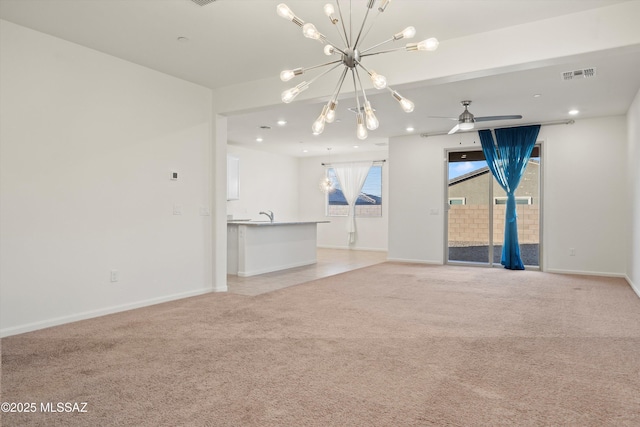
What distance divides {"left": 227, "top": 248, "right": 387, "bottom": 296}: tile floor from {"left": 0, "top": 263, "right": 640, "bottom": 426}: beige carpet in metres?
0.88

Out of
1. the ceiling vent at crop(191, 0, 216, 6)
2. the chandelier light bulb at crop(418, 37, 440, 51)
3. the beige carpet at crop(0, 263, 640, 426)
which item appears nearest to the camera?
the beige carpet at crop(0, 263, 640, 426)

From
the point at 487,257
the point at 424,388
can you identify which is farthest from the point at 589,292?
the point at 424,388

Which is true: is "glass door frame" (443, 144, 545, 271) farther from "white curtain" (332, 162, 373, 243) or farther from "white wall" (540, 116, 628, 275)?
"white curtain" (332, 162, 373, 243)

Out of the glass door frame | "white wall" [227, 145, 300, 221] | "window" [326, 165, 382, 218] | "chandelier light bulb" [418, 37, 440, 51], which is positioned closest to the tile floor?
"window" [326, 165, 382, 218]

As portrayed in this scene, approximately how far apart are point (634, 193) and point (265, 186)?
26.3 feet

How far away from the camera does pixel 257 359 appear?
294 centimetres

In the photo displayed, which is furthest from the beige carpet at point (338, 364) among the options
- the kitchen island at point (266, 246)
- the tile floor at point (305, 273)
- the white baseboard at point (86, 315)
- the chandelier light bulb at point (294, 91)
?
the kitchen island at point (266, 246)

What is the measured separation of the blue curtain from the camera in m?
7.61

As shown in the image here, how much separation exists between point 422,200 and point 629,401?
6.47 metres

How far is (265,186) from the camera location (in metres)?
11.1

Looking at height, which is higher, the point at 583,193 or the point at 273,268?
the point at 583,193

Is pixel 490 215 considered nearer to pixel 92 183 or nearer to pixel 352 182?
pixel 352 182

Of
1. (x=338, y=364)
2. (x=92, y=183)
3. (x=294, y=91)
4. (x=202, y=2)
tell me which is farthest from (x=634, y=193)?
(x=92, y=183)

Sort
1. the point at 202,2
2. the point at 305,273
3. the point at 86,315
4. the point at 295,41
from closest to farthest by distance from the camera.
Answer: the point at 202,2 → the point at 295,41 → the point at 86,315 → the point at 305,273
